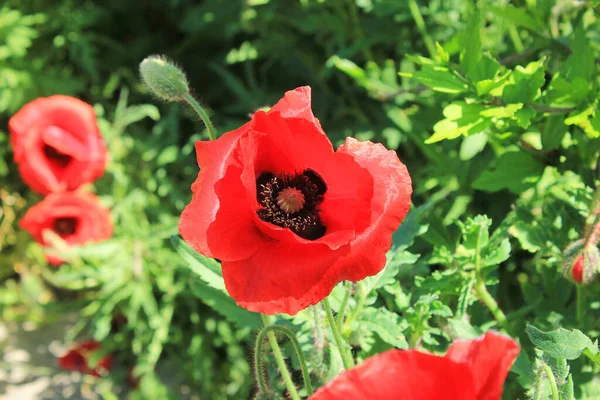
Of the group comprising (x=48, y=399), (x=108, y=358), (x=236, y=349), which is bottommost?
(x=48, y=399)

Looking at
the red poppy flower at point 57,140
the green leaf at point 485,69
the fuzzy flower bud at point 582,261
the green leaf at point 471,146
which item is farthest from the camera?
the red poppy flower at point 57,140

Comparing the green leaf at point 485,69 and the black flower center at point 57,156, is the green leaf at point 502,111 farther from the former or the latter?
the black flower center at point 57,156

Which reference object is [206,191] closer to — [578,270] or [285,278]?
[285,278]

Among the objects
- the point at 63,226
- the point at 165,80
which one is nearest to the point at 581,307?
the point at 165,80

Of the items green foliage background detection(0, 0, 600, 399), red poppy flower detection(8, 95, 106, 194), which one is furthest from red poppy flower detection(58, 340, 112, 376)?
red poppy flower detection(8, 95, 106, 194)

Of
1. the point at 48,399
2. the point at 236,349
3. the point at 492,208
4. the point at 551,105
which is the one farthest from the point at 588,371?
the point at 48,399

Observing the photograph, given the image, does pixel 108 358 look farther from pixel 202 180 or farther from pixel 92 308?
pixel 202 180

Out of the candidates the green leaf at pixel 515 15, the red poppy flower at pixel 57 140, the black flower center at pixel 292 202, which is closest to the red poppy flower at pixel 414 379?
the black flower center at pixel 292 202
